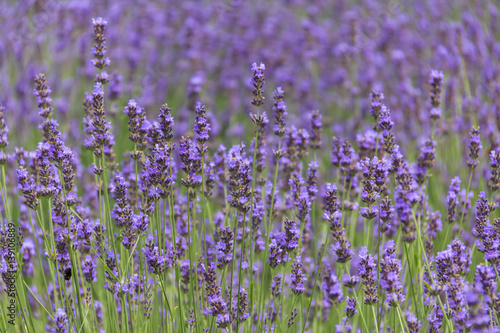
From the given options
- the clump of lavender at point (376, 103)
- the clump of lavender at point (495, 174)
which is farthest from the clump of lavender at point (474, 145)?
the clump of lavender at point (376, 103)

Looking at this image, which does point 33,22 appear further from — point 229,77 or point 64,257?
point 64,257

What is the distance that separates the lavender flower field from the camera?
213 centimetres

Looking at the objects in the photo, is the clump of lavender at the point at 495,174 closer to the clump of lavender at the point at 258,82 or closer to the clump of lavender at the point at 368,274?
the clump of lavender at the point at 368,274

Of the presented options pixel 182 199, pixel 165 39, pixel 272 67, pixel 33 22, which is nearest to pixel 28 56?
pixel 33 22

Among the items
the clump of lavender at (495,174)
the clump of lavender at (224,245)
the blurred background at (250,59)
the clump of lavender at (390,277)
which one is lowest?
the clump of lavender at (390,277)

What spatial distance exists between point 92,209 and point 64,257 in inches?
56.3

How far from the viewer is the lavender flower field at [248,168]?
2135mm

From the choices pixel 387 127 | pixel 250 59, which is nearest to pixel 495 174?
pixel 387 127

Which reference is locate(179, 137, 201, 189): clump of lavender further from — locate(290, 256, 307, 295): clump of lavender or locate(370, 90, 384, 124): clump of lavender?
locate(370, 90, 384, 124): clump of lavender

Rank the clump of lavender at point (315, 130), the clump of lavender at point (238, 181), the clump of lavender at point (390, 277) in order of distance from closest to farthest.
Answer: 1. the clump of lavender at point (390, 277)
2. the clump of lavender at point (238, 181)
3. the clump of lavender at point (315, 130)

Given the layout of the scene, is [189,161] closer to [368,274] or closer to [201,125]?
[201,125]

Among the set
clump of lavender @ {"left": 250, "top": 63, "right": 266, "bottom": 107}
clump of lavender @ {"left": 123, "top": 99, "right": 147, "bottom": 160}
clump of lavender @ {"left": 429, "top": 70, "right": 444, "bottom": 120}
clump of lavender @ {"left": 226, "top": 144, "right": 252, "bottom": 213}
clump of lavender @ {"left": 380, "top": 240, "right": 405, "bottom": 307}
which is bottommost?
clump of lavender @ {"left": 380, "top": 240, "right": 405, "bottom": 307}

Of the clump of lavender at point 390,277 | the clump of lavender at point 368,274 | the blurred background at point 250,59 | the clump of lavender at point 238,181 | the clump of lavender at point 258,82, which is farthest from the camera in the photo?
the blurred background at point 250,59

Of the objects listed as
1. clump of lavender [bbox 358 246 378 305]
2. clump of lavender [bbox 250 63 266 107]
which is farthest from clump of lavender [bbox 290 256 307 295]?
clump of lavender [bbox 250 63 266 107]
